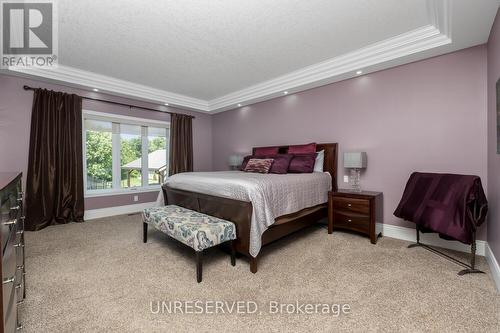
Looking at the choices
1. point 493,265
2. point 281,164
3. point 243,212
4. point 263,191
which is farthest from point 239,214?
point 493,265

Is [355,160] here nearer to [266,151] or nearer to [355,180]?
[355,180]

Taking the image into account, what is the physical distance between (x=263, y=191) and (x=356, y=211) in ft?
5.19

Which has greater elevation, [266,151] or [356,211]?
[266,151]

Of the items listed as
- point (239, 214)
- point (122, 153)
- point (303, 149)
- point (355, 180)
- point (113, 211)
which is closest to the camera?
point (239, 214)

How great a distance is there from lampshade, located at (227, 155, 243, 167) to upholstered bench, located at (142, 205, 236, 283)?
8.32 feet

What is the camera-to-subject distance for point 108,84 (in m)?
4.11

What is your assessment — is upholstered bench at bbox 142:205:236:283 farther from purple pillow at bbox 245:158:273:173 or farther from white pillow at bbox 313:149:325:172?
white pillow at bbox 313:149:325:172

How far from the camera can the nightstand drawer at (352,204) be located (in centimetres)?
304

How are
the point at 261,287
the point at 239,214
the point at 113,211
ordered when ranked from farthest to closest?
the point at 113,211 → the point at 239,214 → the point at 261,287

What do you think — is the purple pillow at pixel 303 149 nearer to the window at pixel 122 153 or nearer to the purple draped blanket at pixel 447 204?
the purple draped blanket at pixel 447 204

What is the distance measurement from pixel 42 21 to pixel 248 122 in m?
3.66

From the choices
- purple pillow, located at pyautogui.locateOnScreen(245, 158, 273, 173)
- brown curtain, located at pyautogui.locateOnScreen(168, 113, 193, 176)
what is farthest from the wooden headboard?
brown curtain, located at pyautogui.locateOnScreen(168, 113, 193, 176)

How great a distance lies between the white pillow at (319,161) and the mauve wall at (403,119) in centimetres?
28

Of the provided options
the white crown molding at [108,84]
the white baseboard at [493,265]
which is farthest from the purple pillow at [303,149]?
the white crown molding at [108,84]
